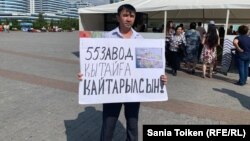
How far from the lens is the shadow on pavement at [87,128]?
459cm

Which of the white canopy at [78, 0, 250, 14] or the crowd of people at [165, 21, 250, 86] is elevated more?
the white canopy at [78, 0, 250, 14]

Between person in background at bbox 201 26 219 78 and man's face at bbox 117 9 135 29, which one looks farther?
person in background at bbox 201 26 219 78

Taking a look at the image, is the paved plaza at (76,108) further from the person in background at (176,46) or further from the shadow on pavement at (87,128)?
the person in background at (176,46)

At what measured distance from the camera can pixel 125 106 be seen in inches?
142

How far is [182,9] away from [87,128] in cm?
778

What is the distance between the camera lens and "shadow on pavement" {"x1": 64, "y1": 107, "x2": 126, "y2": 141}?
4.59m

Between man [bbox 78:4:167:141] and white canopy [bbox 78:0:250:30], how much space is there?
8040mm

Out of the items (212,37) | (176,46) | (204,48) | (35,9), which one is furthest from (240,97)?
(35,9)

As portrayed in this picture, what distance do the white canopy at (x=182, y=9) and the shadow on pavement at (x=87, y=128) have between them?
683 cm

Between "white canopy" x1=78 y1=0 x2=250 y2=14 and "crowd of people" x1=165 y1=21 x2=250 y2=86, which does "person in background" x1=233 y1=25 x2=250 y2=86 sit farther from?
"white canopy" x1=78 y1=0 x2=250 y2=14

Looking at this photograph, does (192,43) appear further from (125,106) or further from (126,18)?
(126,18)

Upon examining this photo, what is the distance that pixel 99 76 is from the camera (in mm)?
3408

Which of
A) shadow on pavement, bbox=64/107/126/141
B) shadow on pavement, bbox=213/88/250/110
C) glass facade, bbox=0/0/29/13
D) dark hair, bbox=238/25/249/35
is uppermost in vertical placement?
glass facade, bbox=0/0/29/13

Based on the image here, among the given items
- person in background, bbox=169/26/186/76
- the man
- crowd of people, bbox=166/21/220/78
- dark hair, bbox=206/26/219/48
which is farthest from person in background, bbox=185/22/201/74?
the man
